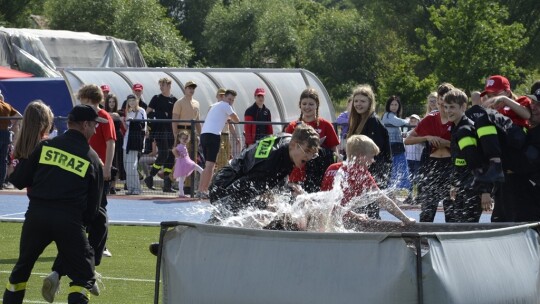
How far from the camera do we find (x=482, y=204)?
401 inches

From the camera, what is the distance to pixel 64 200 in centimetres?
844

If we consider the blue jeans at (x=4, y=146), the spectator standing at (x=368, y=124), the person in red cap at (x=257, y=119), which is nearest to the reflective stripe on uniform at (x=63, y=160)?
the spectator standing at (x=368, y=124)

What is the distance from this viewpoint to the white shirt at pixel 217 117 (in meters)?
19.7

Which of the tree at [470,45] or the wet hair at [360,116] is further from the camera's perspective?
the tree at [470,45]

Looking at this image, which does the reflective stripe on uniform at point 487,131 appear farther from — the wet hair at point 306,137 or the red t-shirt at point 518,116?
the wet hair at point 306,137

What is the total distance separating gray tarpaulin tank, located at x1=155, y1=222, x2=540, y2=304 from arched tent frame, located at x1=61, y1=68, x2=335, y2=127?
60.6 feet

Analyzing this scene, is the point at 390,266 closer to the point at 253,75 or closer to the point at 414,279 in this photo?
the point at 414,279

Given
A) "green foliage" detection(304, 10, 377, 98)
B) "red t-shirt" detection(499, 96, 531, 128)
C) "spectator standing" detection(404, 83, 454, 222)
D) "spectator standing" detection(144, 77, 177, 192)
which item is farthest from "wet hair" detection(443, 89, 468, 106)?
"green foliage" detection(304, 10, 377, 98)

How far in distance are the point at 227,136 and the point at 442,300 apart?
1485 centimetres

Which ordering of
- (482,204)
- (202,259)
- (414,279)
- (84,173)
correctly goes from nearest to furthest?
1. (414,279)
2. (202,259)
3. (84,173)
4. (482,204)

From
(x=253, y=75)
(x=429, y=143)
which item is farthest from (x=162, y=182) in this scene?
(x=429, y=143)

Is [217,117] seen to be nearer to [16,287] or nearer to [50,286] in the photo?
[50,286]

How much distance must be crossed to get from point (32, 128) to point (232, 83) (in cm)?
1781

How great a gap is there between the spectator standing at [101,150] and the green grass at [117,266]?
285 mm
